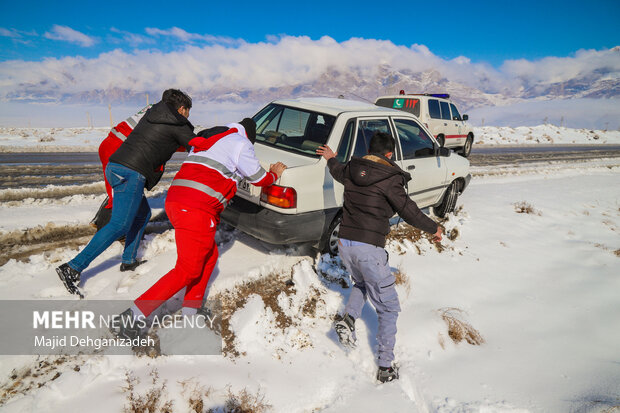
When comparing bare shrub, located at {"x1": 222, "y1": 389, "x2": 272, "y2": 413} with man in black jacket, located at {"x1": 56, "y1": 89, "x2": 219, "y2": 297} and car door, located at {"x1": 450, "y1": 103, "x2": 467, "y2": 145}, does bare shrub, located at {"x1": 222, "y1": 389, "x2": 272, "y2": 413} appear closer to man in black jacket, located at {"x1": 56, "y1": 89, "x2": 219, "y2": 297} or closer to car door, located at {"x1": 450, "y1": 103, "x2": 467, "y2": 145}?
man in black jacket, located at {"x1": 56, "y1": 89, "x2": 219, "y2": 297}

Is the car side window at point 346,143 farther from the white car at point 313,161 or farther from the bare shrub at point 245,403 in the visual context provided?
the bare shrub at point 245,403

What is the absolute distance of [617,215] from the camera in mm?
7453

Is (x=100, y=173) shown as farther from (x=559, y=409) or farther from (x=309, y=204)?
(x=559, y=409)

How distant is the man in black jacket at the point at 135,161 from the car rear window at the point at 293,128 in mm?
1319

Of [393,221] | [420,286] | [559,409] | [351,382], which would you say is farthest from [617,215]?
[351,382]

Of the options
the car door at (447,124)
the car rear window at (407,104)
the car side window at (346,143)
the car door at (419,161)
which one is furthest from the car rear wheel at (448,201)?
the car door at (447,124)

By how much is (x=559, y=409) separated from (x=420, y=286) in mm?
1806

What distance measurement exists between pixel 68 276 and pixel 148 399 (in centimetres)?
161

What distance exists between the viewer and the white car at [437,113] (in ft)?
35.3

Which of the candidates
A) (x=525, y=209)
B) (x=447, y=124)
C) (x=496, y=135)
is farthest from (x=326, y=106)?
(x=496, y=135)

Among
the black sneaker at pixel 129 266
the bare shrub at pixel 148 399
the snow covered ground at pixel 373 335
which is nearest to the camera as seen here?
the bare shrub at pixel 148 399

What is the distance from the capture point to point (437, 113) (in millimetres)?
11227

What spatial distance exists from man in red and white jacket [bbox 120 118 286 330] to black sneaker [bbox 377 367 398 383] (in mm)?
1702

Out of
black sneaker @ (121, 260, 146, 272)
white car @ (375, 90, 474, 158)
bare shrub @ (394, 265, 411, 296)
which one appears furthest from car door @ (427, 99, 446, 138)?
black sneaker @ (121, 260, 146, 272)
